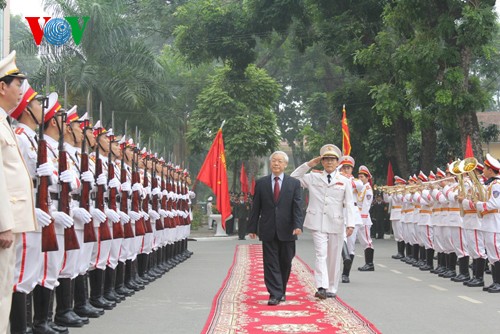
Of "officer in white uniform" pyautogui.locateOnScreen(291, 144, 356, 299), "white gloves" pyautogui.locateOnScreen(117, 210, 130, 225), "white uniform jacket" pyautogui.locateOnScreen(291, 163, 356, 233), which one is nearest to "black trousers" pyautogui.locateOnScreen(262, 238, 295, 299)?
"officer in white uniform" pyautogui.locateOnScreen(291, 144, 356, 299)

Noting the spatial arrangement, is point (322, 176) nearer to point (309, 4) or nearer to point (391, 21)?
point (391, 21)

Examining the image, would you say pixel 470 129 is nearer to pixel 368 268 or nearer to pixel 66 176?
pixel 368 268

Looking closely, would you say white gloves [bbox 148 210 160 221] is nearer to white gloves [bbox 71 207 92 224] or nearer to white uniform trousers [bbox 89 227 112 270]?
white uniform trousers [bbox 89 227 112 270]

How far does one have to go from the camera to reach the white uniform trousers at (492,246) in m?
13.7

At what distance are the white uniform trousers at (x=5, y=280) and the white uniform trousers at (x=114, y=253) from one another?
17.0 feet

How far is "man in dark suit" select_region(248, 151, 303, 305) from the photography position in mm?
12023

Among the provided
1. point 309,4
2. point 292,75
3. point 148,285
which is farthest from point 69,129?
point 292,75

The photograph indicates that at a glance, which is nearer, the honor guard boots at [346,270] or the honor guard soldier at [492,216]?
the honor guard soldier at [492,216]

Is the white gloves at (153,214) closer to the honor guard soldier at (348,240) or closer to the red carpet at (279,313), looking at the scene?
the red carpet at (279,313)

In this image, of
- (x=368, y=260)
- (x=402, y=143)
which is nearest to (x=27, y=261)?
(x=368, y=260)

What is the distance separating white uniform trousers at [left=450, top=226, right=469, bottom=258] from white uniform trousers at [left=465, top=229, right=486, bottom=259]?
36.2 inches

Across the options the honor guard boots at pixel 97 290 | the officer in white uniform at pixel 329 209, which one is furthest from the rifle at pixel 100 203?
the officer in white uniform at pixel 329 209

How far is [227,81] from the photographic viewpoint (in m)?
42.2

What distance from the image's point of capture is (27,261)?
7766mm
